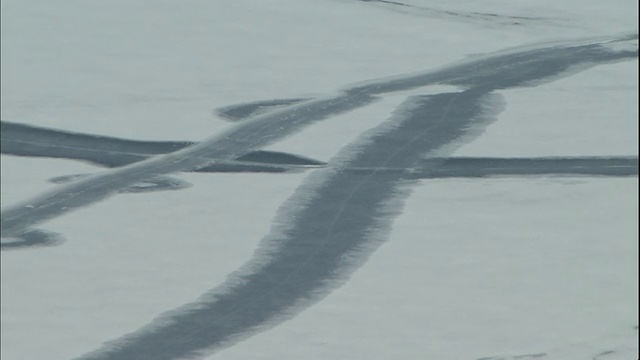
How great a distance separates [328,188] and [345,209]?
7cm

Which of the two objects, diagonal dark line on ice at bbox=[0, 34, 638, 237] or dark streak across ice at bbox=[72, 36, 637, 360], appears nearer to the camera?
dark streak across ice at bbox=[72, 36, 637, 360]

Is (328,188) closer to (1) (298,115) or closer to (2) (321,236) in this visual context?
(2) (321,236)

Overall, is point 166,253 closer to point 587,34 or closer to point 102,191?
point 102,191

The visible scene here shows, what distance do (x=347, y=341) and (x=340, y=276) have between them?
0.41 ft

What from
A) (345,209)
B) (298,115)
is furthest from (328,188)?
(298,115)

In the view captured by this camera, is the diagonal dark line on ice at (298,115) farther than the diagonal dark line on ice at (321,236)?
Yes

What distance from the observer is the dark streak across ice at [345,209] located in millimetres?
1153

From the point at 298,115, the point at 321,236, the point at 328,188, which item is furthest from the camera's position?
the point at 298,115

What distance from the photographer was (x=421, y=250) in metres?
1.30

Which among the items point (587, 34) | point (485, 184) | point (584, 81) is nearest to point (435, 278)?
point (485, 184)

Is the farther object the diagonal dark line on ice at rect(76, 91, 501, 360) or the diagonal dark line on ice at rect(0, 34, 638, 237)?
the diagonal dark line on ice at rect(0, 34, 638, 237)

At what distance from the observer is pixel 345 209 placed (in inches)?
54.4

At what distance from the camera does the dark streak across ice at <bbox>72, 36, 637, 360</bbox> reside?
1153mm

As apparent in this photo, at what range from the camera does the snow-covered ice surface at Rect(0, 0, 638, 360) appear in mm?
1159
